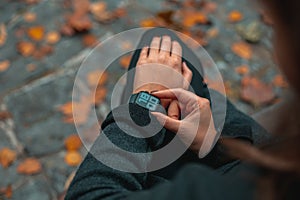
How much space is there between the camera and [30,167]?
231 centimetres

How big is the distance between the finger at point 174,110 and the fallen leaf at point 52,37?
1266 mm

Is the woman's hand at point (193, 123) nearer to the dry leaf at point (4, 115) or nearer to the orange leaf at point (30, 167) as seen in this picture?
the orange leaf at point (30, 167)

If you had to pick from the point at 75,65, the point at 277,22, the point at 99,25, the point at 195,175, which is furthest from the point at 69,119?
the point at 277,22

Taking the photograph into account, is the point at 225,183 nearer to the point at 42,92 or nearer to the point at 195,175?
the point at 195,175

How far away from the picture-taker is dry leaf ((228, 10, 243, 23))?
111 inches

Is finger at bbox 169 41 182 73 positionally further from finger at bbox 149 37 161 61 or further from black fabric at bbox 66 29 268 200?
black fabric at bbox 66 29 268 200

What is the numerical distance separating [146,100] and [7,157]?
3.31 feet

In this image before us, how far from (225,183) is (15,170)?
5.06 ft

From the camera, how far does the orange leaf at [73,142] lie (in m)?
2.37

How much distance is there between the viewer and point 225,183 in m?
0.98

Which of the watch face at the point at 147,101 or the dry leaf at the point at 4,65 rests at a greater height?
the watch face at the point at 147,101

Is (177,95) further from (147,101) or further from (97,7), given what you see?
(97,7)

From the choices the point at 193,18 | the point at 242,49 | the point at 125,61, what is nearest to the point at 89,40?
the point at 125,61

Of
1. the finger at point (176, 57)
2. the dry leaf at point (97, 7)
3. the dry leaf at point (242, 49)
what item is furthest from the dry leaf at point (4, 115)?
the dry leaf at point (242, 49)
